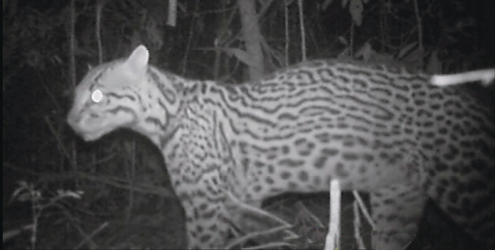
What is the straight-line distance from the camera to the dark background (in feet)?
13.1

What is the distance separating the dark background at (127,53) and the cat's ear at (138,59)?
1.16 m

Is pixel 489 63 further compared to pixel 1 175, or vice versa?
pixel 1 175

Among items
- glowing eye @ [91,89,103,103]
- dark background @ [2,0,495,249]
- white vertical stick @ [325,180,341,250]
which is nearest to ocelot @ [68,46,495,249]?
glowing eye @ [91,89,103,103]

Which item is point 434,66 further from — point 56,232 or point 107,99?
point 56,232

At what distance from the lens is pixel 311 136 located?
107 inches

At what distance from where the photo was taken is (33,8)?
4613 mm

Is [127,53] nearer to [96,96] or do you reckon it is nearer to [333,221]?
[96,96]

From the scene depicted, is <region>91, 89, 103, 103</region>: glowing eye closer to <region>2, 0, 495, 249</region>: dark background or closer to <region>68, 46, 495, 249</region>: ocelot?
<region>68, 46, 495, 249</region>: ocelot

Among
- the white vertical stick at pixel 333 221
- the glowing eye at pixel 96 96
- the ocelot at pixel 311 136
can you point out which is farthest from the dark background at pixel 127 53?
the white vertical stick at pixel 333 221

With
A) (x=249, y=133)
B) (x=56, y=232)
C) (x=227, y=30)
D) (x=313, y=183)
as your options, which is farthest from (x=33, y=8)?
(x=313, y=183)

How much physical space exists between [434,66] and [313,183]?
5.14 feet

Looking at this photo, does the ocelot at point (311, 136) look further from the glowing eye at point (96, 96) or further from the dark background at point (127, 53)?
the dark background at point (127, 53)

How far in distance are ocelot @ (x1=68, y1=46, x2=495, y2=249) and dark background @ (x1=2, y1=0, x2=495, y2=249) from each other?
0.91 m

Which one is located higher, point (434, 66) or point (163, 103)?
point (434, 66)
